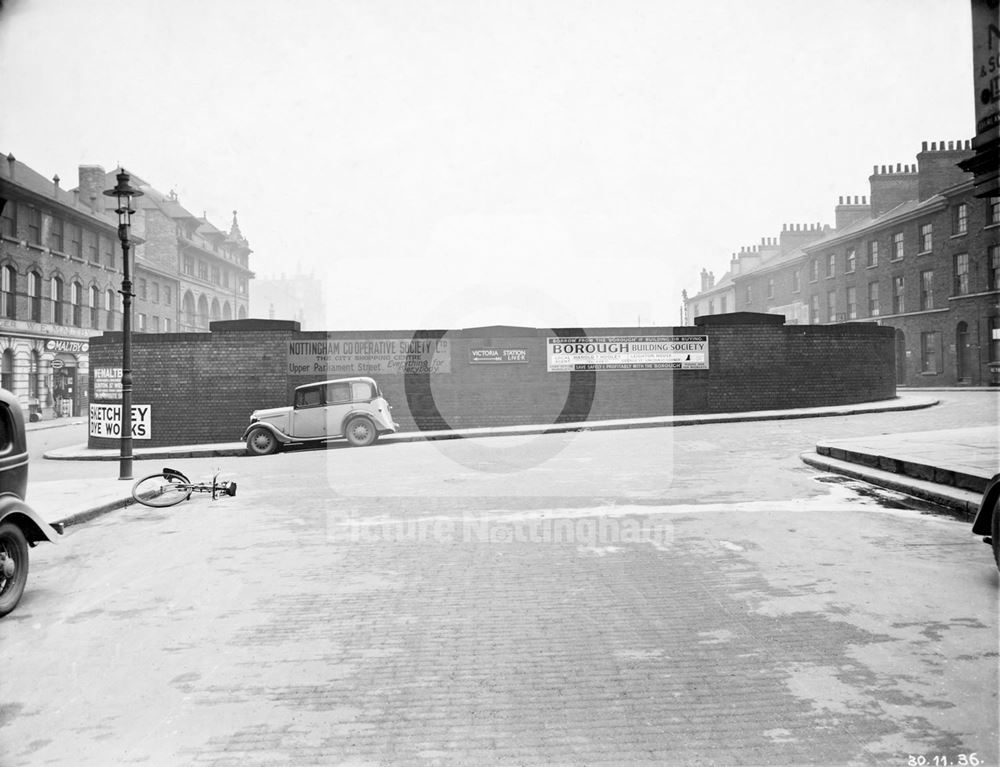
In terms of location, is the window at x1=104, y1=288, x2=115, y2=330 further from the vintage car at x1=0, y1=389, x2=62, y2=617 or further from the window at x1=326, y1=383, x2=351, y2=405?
the vintage car at x1=0, y1=389, x2=62, y2=617

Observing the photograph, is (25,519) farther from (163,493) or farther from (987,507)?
(987,507)

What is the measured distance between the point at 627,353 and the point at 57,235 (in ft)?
102

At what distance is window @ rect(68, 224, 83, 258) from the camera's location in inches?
1473

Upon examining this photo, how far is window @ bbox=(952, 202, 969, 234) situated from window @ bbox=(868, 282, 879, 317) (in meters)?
7.63

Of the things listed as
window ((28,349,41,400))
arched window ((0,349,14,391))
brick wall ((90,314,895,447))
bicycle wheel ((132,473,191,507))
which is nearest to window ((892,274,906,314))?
brick wall ((90,314,895,447))

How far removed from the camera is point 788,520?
762 centimetres

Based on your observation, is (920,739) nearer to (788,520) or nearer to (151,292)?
(788,520)

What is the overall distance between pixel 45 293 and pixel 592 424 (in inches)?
1180

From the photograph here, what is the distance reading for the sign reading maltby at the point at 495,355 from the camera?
867 inches

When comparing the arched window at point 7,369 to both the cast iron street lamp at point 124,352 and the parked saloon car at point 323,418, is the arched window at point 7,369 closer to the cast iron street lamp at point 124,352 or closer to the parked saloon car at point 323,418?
the parked saloon car at point 323,418

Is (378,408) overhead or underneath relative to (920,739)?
overhead

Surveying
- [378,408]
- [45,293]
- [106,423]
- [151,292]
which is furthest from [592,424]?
[151,292]

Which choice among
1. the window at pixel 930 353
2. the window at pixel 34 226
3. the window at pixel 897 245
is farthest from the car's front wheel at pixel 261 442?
the window at pixel 897 245

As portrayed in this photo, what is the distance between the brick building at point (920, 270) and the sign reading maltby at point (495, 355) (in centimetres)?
2412
